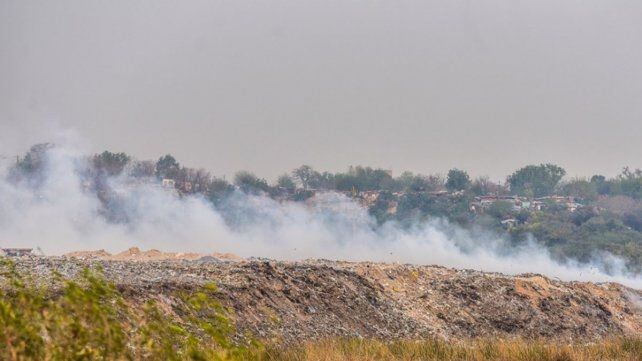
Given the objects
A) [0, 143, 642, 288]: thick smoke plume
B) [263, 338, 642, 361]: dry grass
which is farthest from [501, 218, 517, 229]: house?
[263, 338, 642, 361]: dry grass

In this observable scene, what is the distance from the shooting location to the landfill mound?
2603 centimetres

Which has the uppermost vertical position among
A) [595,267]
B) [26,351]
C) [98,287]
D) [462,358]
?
[98,287]

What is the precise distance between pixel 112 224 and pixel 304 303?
166ft

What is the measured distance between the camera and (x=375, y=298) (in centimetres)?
3177

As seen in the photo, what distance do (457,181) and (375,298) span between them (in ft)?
329

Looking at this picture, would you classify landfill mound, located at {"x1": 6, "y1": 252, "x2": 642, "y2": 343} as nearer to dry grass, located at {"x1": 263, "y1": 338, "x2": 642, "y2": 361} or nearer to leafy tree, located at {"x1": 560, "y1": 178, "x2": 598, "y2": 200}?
dry grass, located at {"x1": 263, "y1": 338, "x2": 642, "y2": 361}

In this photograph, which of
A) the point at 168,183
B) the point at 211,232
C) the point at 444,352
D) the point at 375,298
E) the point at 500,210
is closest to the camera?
the point at 444,352

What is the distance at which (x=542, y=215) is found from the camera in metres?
115

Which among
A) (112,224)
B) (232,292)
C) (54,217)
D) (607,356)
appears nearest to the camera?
(607,356)

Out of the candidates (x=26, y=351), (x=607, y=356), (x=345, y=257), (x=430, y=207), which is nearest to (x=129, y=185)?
(x=345, y=257)

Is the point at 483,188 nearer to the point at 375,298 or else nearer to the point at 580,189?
the point at 580,189

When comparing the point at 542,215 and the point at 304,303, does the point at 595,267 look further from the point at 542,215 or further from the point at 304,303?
the point at 304,303

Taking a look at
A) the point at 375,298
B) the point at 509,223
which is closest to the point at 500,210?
the point at 509,223

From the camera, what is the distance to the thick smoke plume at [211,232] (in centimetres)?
7106
